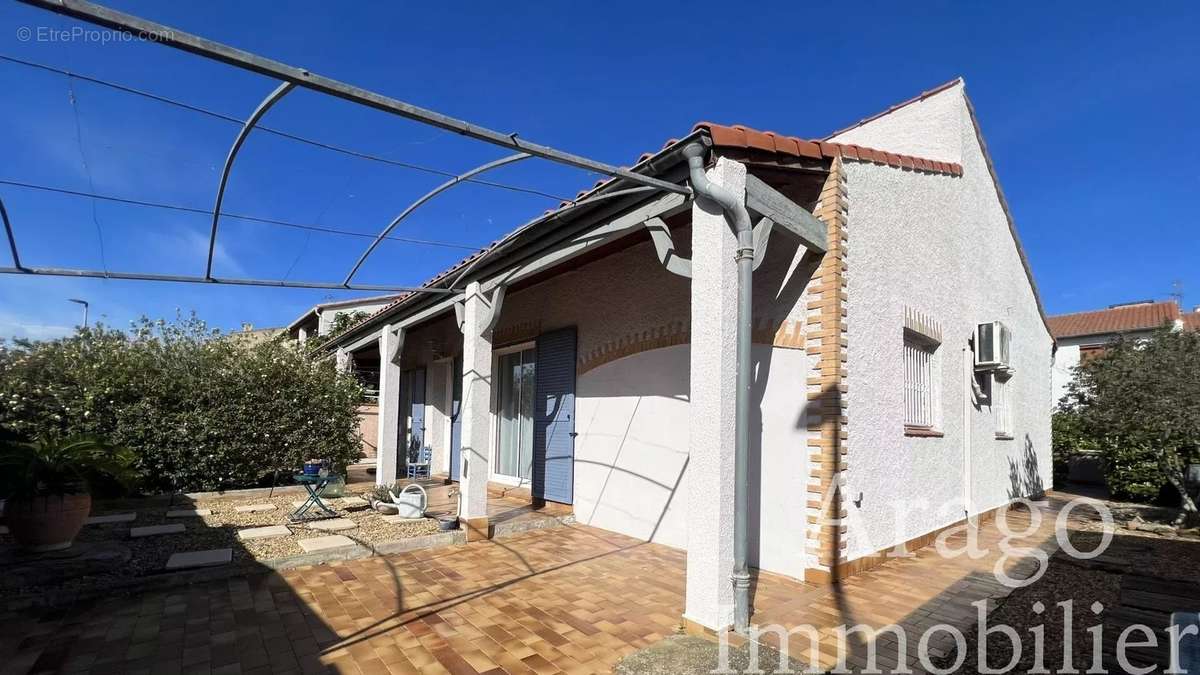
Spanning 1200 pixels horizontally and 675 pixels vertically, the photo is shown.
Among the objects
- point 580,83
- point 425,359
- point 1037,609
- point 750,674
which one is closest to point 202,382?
point 425,359

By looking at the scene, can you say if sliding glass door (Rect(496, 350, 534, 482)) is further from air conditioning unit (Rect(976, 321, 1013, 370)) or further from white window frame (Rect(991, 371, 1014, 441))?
white window frame (Rect(991, 371, 1014, 441))

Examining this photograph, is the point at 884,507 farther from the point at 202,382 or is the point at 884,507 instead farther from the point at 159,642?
the point at 202,382

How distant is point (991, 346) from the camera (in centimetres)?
782

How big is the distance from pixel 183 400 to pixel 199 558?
4.95 meters

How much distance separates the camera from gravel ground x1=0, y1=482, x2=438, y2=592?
5.09m

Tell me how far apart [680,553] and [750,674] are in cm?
301

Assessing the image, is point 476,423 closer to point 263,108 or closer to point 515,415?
point 515,415

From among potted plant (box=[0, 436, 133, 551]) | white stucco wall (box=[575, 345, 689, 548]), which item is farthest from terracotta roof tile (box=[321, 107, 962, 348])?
potted plant (box=[0, 436, 133, 551])

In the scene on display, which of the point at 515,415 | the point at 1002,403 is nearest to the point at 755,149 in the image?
the point at 515,415

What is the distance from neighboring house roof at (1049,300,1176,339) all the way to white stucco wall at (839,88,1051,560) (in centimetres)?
1115

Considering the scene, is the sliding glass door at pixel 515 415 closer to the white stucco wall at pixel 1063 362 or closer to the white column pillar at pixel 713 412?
the white column pillar at pixel 713 412

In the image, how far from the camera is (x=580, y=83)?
8062 millimetres

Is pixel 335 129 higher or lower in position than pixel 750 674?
higher

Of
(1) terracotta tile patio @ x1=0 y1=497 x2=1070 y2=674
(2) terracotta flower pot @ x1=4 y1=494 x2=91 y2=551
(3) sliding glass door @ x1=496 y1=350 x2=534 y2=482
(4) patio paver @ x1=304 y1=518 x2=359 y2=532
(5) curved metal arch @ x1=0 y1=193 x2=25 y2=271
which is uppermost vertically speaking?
(5) curved metal arch @ x1=0 y1=193 x2=25 y2=271
